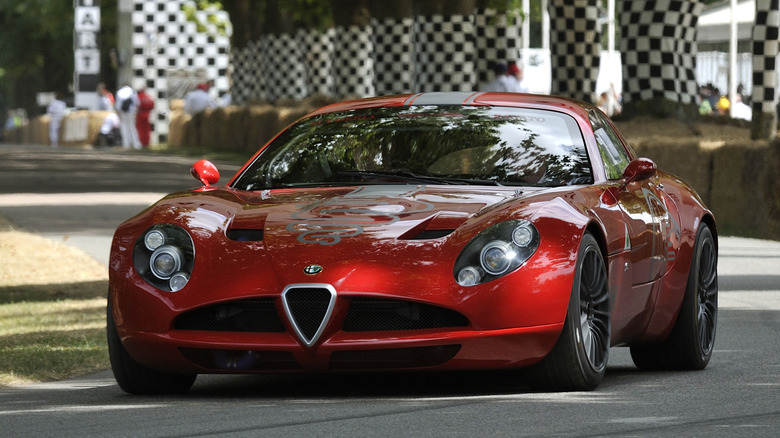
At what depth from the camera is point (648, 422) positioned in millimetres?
5391

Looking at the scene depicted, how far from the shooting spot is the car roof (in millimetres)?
7297

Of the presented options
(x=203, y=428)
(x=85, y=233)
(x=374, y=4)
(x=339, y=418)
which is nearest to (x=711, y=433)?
(x=339, y=418)

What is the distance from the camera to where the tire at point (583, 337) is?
235 inches

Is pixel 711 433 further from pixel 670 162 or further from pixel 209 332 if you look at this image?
pixel 670 162

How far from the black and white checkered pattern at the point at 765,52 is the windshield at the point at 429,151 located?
11673 millimetres

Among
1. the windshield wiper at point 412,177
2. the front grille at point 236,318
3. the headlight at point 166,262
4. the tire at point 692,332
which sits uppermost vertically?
the windshield wiper at point 412,177

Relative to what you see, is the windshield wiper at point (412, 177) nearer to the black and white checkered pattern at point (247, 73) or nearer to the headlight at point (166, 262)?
the headlight at point (166, 262)

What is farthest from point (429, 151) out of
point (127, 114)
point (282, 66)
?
point (127, 114)

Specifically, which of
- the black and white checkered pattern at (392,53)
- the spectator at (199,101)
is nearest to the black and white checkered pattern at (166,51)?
the spectator at (199,101)

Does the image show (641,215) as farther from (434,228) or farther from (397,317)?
(397,317)

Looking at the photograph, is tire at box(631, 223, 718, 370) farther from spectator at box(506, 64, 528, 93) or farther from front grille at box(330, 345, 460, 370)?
spectator at box(506, 64, 528, 93)

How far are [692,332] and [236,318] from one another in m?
2.27

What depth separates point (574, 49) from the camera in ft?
76.4

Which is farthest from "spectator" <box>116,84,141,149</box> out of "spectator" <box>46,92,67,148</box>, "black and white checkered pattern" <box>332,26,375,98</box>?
"black and white checkered pattern" <box>332,26,375,98</box>
